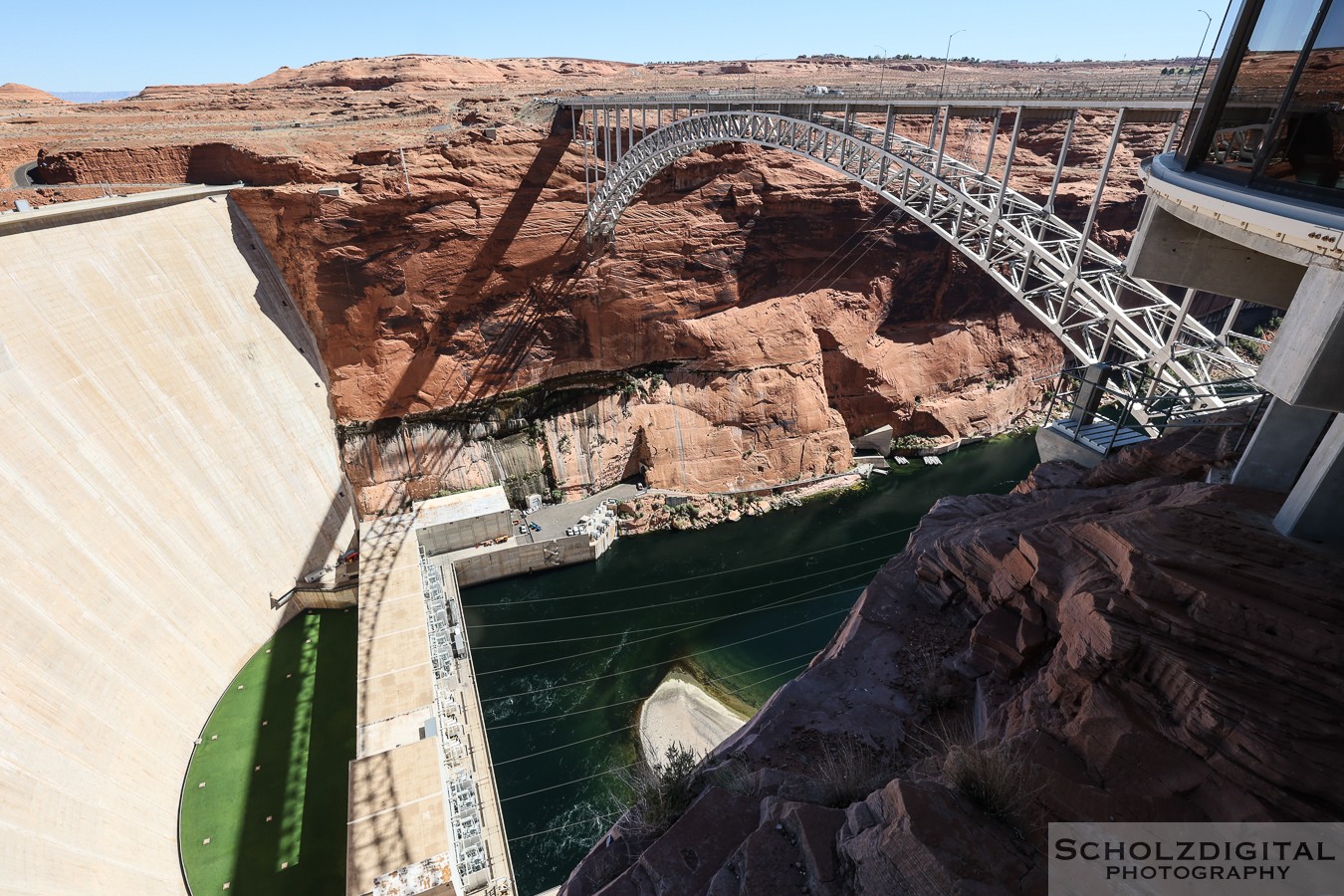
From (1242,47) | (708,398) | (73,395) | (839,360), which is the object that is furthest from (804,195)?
(73,395)

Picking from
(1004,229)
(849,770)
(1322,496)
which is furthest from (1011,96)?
(849,770)

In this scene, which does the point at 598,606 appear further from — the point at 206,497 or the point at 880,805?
the point at 880,805

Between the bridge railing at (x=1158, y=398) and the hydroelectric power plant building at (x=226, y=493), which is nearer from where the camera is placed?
the hydroelectric power plant building at (x=226, y=493)

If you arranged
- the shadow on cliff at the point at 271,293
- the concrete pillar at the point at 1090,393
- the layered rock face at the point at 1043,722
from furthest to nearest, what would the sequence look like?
1. the shadow on cliff at the point at 271,293
2. the concrete pillar at the point at 1090,393
3. the layered rock face at the point at 1043,722

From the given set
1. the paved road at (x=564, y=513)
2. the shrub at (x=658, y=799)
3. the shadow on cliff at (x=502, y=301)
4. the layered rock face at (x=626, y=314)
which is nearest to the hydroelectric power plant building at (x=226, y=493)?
the paved road at (x=564, y=513)

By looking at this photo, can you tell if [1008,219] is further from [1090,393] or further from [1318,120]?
[1318,120]

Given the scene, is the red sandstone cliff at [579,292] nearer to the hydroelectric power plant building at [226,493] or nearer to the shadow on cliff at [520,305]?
the shadow on cliff at [520,305]

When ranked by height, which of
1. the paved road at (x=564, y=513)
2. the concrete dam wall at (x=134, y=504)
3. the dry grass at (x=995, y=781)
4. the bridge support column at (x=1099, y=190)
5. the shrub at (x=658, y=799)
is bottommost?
the paved road at (x=564, y=513)

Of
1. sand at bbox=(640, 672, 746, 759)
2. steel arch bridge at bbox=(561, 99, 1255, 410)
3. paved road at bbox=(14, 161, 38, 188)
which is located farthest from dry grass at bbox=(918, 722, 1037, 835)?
paved road at bbox=(14, 161, 38, 188)

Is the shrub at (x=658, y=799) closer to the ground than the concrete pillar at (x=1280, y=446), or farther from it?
closer to the ground
